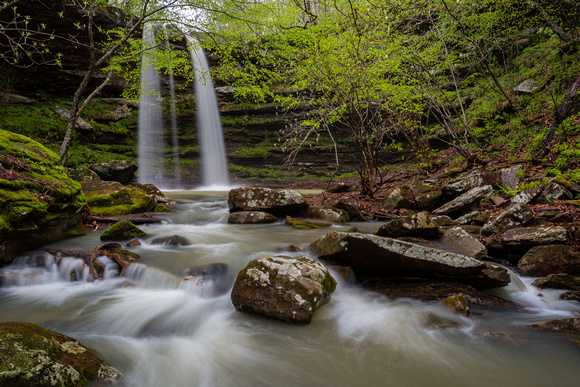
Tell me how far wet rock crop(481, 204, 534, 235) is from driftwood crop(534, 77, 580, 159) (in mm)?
3227

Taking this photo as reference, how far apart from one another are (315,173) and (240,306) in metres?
15.9

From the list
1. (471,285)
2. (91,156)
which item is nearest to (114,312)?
(471,285)

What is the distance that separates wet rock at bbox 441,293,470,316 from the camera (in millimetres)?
2840

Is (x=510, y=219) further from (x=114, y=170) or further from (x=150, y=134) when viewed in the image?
(x=150, y=134)

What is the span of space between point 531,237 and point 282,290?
3.49 meters

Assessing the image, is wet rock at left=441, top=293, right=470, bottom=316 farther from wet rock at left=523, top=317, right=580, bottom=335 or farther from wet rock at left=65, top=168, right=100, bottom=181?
wet rock at left=65, top=168, right=100, bottom=181

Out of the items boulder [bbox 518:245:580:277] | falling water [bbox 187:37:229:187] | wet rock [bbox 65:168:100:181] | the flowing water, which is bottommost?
the flowing water

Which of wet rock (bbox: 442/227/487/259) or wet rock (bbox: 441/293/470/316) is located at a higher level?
wet rock (bbox: 442/227/487/259)

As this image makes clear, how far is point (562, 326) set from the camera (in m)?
2.48

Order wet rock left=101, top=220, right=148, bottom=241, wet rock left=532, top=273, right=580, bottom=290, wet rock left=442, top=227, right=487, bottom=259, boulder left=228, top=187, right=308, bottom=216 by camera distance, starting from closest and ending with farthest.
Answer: wet rock left=532, top=273, right=580, bottom=290, wet rock left=442, top=227, right=487, bottom=259, wet rock left=101, top=220, right=148, bottom=241, boulder left=228, top=187, right=308, bottom=216

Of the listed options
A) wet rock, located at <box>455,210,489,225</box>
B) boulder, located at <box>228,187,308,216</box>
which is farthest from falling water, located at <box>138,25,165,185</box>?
wet rock, located at <box>455,210,489,225</box>

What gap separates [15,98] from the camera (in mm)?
15547

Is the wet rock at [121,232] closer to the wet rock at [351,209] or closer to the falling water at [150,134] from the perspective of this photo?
the wet rock at [351,209]

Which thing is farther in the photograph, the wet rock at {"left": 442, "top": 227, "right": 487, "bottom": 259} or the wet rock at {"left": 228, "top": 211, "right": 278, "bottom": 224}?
the wet rock at {"left": 228, "top": 211, "right": 278, "bottom": 224}
